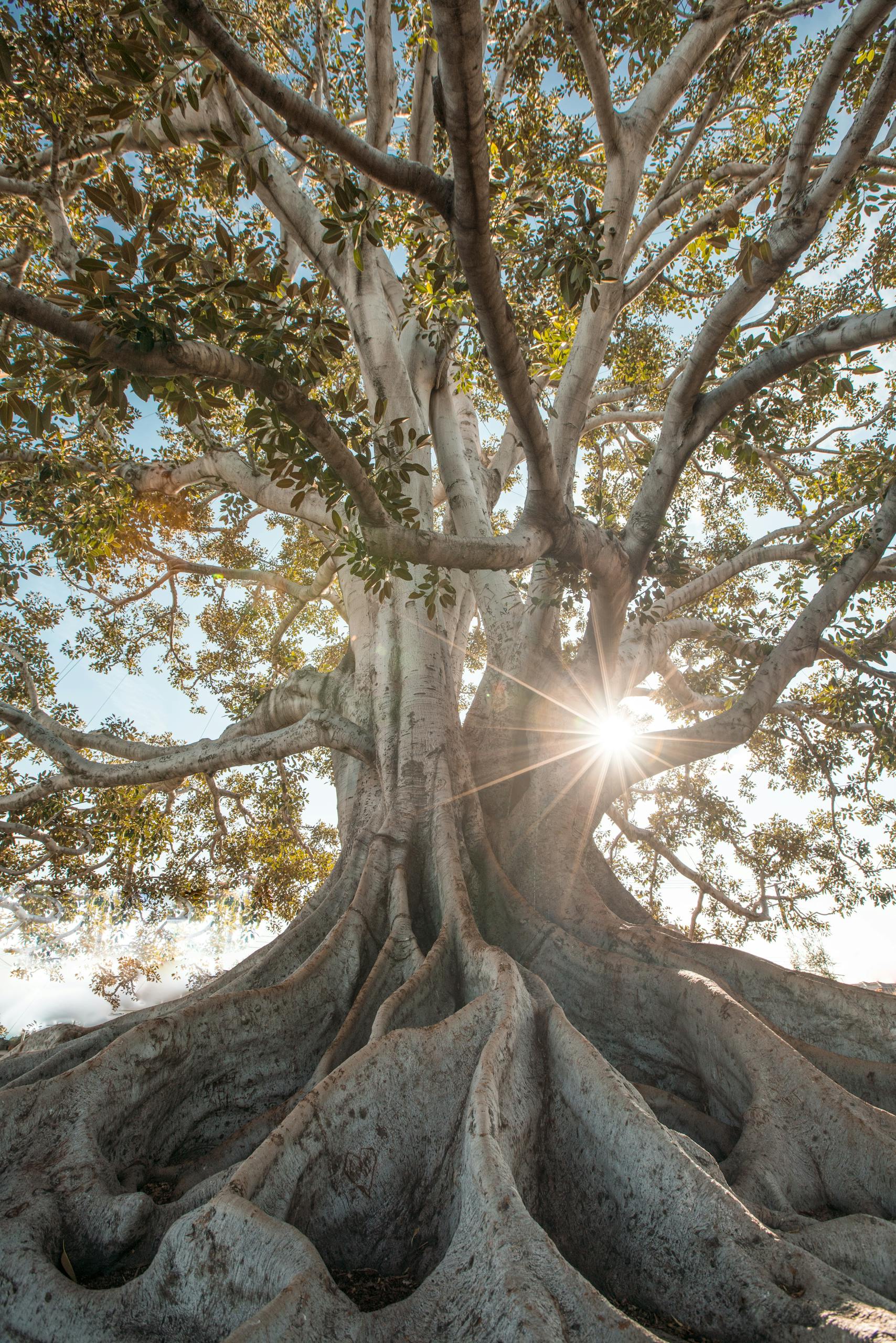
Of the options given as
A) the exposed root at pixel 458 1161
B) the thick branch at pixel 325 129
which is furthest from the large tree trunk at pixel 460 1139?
the thick branch at pixel 325 129

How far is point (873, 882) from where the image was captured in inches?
349

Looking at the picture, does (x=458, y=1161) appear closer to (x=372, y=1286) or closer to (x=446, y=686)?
(x=372, y=1286)

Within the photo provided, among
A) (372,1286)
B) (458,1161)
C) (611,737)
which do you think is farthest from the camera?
(611,737)

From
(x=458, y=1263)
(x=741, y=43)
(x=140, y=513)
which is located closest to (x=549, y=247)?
(x=741, y=43)

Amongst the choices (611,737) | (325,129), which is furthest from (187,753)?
(325,129)

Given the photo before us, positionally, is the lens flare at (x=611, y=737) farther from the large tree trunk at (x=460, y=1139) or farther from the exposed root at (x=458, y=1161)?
the exposed root at (x=458, y=1161)

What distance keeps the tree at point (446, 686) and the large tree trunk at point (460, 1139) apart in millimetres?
16

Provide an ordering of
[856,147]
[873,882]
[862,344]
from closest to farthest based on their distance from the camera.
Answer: [856,147], [862,344], [873,882]

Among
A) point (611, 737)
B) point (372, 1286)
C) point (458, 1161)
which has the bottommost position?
point (372, 1286)

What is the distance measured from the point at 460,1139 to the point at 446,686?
3.44 m

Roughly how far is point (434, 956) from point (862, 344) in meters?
3.83

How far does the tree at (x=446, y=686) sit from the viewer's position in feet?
6.77

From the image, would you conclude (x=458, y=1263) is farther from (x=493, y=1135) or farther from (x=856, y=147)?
(x=856, y=147)

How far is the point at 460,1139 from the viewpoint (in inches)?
97.7
